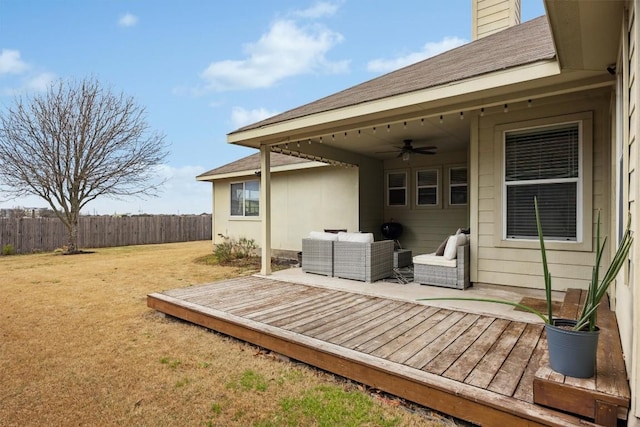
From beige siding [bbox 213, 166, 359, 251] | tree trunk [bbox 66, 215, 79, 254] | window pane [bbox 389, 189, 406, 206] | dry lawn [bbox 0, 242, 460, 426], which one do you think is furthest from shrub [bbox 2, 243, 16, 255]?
window pane [bbox 389, 189, 406, 206]

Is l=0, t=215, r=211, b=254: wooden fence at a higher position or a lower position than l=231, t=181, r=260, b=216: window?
lower

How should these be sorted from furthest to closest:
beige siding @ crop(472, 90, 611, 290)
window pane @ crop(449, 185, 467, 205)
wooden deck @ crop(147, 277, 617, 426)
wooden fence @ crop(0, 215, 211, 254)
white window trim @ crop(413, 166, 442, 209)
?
wooden fence @ crop(0, 215, 211, 254) → white window trim @ crop(413, 166, 442, 209) → window pane @ crop(449, 185, 467, 205) → beige siding @ crop(472, 90, 611, 290) → wooden deck @ crop(147, 277, 617, 426)

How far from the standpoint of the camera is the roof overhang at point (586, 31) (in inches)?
85.1

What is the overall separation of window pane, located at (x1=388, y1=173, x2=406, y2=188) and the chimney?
3.58 meters

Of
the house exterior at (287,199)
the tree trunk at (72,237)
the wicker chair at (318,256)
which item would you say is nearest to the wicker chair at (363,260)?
the wicker chair at (318,256)

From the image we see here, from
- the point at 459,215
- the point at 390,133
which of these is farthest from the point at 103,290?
the point at 459,215

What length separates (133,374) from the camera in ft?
9.87

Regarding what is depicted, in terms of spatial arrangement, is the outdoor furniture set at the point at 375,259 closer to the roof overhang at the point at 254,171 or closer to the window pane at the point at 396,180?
the window pane at the point at 396,180

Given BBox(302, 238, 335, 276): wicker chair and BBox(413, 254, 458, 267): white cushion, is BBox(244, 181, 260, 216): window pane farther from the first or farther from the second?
BBox(413, 254, 458, 267): white cushion

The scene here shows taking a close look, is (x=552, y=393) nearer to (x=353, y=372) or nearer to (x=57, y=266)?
(x=353, y=372)

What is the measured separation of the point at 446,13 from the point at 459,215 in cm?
623

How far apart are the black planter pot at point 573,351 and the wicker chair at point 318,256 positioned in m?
4.16

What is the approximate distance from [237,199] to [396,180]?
5.15 m

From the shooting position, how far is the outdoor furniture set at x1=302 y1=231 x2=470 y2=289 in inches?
192
